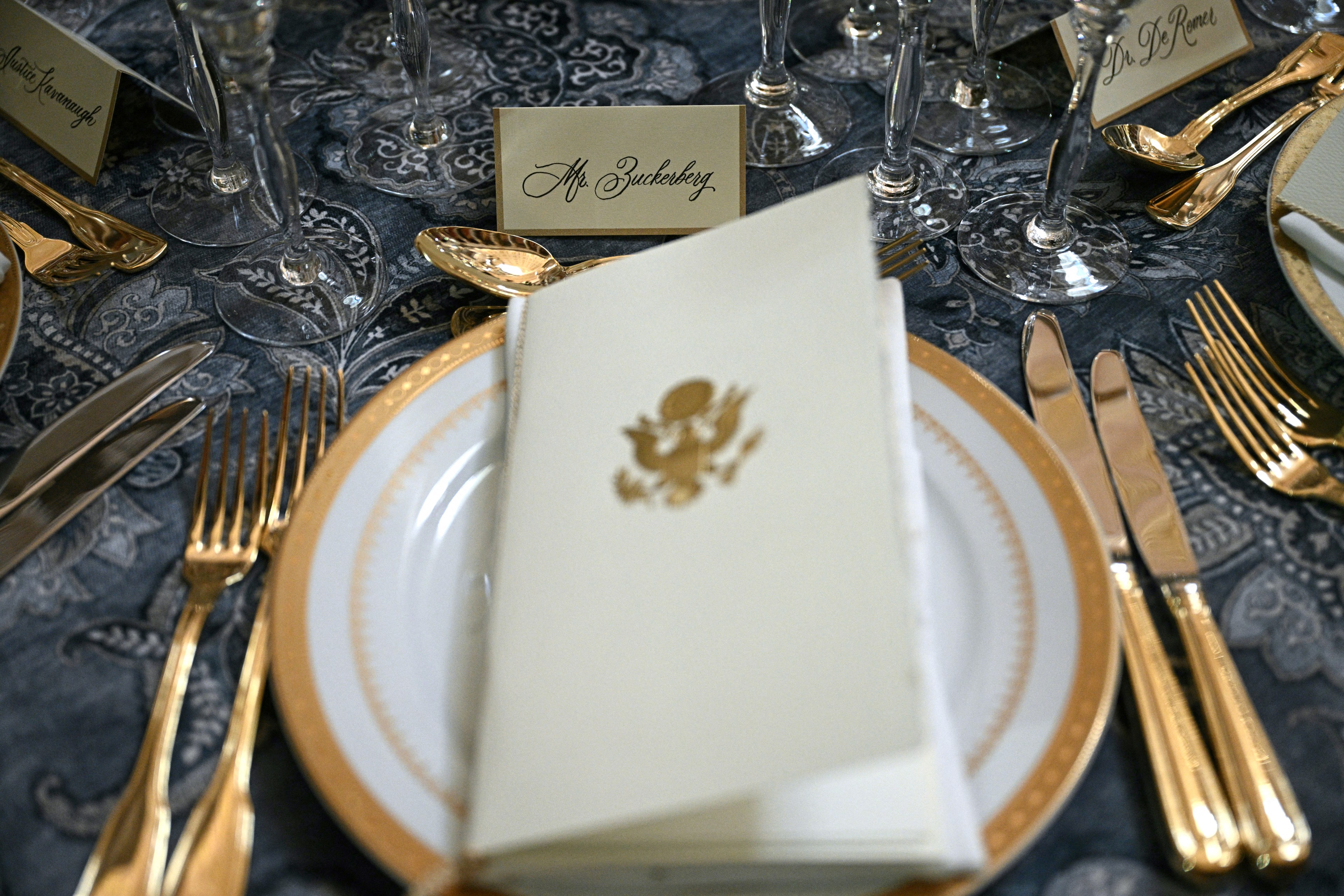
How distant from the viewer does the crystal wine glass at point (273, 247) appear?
A: 582 mm

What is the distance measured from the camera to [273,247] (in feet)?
2.65

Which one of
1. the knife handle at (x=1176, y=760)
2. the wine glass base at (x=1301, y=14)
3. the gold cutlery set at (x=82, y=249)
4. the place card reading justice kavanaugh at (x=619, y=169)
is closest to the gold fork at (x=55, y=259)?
the gold cutlery set at (x=82, y=249)

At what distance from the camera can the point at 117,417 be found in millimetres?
651

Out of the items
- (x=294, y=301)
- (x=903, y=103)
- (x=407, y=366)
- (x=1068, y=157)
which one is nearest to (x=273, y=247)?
(x=294, y=301)

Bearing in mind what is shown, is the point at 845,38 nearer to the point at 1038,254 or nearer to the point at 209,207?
the point at 1038,254

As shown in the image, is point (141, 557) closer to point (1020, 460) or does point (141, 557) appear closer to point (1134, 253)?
point (1020, 460)

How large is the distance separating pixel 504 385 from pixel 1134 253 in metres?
0.51

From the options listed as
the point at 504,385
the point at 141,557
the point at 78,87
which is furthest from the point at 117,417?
the point at 78,87

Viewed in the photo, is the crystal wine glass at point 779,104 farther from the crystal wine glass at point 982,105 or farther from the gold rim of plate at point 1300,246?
the gold rim of plate at point 1300,246

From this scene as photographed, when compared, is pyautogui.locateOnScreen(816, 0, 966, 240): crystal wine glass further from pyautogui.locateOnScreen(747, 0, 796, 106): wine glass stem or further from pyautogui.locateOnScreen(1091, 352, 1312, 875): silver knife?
pyautogui.locateOnScreen(1091, 352, 1312, 875): silver knife

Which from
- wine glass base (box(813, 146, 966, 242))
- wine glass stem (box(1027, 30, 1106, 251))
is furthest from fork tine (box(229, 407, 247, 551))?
wine glass stem (box(1027, 30, 1106, 251))

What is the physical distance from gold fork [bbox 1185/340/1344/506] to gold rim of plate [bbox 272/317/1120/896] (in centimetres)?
20

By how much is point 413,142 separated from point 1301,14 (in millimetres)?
903

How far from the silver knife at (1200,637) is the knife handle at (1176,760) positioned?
0.03 feet
